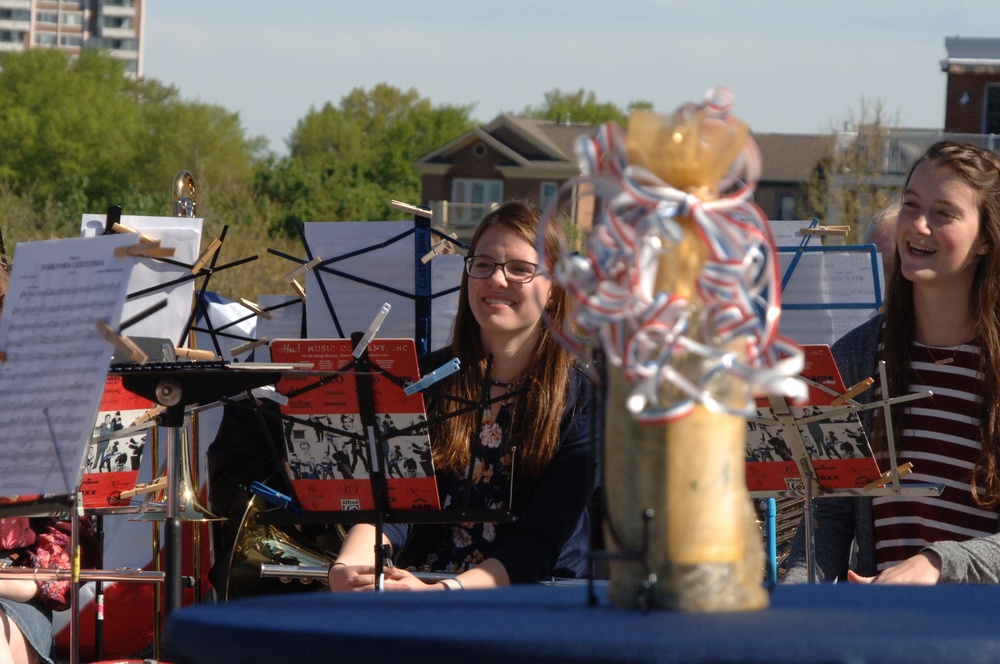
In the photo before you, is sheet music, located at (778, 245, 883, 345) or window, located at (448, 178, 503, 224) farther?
window, located at (448, 178, 503, 224)

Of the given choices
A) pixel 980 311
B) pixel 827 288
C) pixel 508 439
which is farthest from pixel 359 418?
pixel 827 288

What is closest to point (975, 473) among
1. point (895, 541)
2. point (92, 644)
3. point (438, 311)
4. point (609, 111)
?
point (895, 541)

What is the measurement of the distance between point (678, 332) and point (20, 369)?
1404 mm

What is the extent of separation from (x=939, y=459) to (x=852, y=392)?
1.35 feet

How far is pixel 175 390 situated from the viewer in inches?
94.7

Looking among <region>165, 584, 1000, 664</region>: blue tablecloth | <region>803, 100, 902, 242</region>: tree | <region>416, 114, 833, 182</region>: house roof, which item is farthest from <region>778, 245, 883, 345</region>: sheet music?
<region>416, 114, 833, 182</region>: house roof

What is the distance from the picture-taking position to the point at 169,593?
2.37 metres

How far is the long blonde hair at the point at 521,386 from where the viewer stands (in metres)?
3.26

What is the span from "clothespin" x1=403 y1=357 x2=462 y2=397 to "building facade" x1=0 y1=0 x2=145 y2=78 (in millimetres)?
106212

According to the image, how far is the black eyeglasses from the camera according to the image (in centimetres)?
341

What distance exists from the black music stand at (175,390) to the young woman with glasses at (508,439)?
0.69m

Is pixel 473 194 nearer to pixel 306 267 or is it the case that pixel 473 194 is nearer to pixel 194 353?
pixel 306 267

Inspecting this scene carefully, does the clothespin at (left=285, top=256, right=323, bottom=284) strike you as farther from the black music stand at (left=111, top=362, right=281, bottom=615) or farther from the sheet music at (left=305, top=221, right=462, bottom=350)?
the black music stand at (left=111, top=362, right=281, bottom=615)

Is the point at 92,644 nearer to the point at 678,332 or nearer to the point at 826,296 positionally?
the point at 826,296
